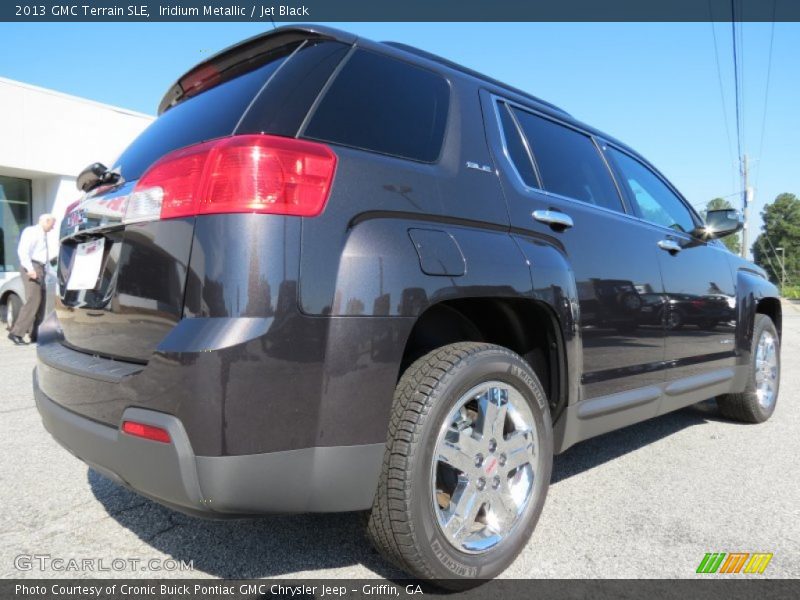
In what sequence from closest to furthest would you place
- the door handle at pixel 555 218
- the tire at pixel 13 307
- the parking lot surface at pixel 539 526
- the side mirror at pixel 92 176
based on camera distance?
the parking lot surface at pixel 539 526 → the side mirror at pixel 92 176 → the door handle at pixel 555 218 → the tire at pixel 13 307

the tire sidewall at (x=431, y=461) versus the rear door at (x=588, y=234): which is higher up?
the rear door at (x=588, y=234)

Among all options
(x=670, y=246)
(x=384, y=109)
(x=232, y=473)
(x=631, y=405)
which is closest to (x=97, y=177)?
(x=384, y=109)

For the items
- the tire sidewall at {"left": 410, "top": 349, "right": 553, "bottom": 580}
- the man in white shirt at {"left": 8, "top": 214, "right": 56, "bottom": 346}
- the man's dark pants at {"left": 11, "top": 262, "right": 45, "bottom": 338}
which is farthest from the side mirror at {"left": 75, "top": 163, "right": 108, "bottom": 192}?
the man's dark pants at {"left": 11, "top": 262, "right": 45, "bottom": 338}

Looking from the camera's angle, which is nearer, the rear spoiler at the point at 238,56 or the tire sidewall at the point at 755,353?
the rear spoiler at the point at 238,56

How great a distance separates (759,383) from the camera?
429 centimetres

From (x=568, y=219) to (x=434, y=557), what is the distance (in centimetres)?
145

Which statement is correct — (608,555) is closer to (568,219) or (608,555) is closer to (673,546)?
(673,546)

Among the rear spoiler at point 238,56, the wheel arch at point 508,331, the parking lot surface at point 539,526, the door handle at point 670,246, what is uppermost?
the rear spoiler at point 238,56

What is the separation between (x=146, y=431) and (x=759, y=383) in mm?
4320

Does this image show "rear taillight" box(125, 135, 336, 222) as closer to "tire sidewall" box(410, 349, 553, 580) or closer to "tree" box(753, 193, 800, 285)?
"tire sidewall" box(410, 349, 553, 580)

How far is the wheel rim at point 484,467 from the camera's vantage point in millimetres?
1886

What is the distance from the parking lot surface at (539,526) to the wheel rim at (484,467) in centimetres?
22

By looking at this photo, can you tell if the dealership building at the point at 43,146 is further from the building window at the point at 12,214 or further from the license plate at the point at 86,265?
the license plate at the point at 86,265

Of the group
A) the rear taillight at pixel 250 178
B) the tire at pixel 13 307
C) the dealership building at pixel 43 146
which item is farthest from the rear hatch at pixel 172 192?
the dealership building at pixel 43 146
